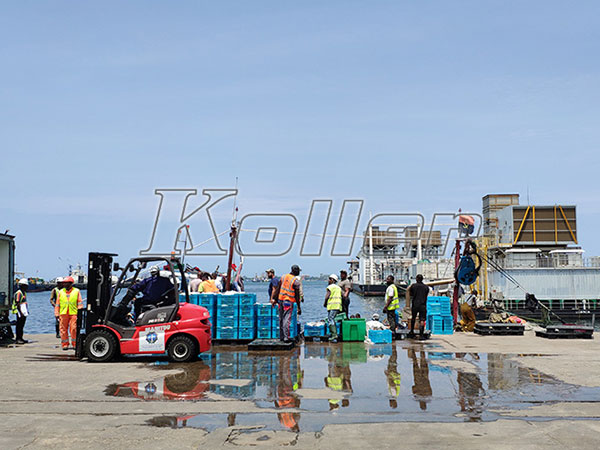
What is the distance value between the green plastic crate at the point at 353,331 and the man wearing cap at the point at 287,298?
6.58 feet

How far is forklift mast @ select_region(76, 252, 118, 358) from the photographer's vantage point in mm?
13805

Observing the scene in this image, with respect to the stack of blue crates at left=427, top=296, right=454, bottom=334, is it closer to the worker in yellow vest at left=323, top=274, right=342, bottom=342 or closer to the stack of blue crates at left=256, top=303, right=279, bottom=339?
the worker in yellow vest at left=323, top=274, right=342, bottom=342

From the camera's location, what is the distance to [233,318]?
53.1 feet

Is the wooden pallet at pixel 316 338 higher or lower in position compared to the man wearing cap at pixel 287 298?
lower

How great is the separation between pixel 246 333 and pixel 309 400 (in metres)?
6.93

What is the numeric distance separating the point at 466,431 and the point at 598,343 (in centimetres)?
1120

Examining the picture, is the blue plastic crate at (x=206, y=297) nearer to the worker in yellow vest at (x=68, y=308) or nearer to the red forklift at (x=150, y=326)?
the red forklift at (x=150, y=326)

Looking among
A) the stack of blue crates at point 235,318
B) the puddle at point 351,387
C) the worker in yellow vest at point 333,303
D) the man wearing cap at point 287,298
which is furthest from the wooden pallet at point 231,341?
the worker in yellow vest at point 333,303

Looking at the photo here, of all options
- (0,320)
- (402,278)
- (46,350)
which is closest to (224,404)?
(46,350)

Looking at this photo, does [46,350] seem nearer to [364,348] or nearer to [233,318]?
[233,318]

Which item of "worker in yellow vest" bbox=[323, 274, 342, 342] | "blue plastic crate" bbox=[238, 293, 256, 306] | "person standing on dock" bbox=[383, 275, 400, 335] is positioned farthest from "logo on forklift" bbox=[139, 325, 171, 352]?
"person standing on dock" bbox=[383, 275, 400, 335]

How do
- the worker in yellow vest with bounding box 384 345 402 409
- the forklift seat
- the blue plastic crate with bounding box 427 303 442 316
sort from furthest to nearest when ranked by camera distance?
the blue plastic crate with bounding box 427 303 442 316 → the forklift seat → the worker in yellow vest with bounding box 384 345 402 409

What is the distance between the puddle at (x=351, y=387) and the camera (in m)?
8.39

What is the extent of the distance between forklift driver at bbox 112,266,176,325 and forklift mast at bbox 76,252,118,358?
58cm
